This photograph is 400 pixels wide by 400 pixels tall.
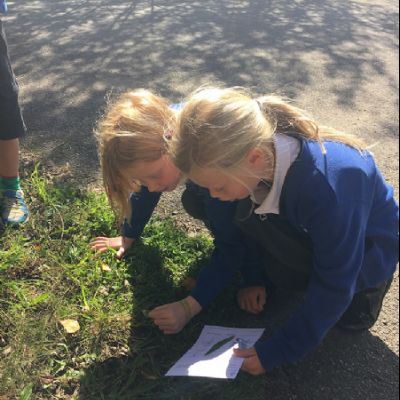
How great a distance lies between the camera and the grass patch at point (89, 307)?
5.26 ft

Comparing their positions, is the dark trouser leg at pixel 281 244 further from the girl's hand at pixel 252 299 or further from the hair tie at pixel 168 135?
the hair tie at pixel 168 135

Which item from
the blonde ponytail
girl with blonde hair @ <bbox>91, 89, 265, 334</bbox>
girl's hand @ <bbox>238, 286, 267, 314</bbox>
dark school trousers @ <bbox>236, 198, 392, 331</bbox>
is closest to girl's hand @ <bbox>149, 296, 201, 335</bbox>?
girl with blonde hair @ <bbox>91, 89, 265, 334</bbox>

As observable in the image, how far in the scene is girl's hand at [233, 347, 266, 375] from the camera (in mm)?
1573

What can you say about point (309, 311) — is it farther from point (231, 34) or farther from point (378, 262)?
point (231, 34)

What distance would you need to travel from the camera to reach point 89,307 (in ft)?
6.05

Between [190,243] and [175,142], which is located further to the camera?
[190,243]

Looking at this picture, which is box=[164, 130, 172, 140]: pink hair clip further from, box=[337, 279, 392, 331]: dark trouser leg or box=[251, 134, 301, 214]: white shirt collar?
box=[337, 279, 392, 331]: dark trouser leg

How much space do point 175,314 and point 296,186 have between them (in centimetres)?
75

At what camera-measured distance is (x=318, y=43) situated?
5.00 meters

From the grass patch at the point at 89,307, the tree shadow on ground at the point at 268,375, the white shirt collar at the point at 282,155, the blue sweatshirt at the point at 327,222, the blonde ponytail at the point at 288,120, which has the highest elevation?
the blonde ponytail at the point at 288,120

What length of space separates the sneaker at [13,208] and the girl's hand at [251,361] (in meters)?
1.21

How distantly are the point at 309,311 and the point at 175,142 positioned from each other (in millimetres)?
680

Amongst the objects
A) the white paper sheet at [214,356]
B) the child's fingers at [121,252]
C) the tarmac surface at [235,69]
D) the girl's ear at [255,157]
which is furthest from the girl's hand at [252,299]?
the girl's ear at [255,157]

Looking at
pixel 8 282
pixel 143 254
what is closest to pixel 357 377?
pixel 143 254
